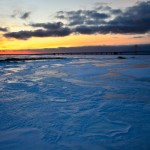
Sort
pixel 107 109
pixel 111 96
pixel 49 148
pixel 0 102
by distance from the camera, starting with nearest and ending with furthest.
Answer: pixel 49 148 < pixel 107 109 < pixel 0 102 < pixel 111 96

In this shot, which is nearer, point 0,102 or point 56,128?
point 56,128

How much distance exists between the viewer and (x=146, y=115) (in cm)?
485

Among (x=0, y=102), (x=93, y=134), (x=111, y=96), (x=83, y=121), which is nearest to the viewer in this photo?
(x=93, y=134)

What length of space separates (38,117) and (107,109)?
2.11 m

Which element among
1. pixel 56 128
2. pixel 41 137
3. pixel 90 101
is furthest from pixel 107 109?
pixel 41 137

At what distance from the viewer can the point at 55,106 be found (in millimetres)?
5797

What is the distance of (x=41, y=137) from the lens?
145 inches

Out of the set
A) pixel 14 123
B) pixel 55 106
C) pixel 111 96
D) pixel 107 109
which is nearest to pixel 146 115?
pixel 107 109

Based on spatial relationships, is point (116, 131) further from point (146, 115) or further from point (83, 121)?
point (146, 115)

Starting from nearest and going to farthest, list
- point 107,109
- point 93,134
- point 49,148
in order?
point 49,148, point 93,134, point 107,109

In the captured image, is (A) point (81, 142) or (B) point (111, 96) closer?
(A) point (81, 142)

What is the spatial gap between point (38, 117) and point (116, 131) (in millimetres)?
Answer: 2106

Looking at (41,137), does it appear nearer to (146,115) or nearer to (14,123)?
(14,123)

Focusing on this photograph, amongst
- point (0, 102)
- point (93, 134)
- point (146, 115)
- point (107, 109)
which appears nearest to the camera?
point (93, 134)
